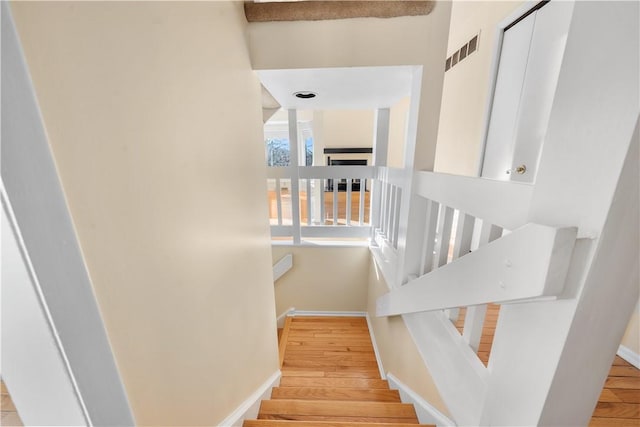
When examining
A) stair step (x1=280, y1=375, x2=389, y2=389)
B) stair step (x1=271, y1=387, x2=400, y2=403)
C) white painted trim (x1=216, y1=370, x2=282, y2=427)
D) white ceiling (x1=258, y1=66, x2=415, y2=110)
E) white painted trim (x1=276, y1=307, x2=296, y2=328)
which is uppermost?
white ceiling (x1=258, y1=66, x2=415, y2=110)

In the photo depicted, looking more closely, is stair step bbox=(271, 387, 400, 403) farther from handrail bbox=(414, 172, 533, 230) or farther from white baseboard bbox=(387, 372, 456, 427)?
handrail bbox=(414, 172, 533, 230)

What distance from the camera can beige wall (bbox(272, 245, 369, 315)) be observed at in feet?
8.69

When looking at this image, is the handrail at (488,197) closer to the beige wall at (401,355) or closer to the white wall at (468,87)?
the beige wall at (401,355)

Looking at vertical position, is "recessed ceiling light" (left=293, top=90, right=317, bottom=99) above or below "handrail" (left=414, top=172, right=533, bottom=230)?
above

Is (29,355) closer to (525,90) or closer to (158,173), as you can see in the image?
(158,173)

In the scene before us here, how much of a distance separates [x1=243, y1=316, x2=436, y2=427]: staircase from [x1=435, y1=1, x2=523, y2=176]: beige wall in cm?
212

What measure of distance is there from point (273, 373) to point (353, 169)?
1979 millimetres

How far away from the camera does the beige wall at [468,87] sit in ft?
6.95

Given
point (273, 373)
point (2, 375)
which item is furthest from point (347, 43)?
point (273, 373)

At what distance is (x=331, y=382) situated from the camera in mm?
1808

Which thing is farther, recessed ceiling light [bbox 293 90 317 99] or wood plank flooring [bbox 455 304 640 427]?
recessed ceiling light [bbox 293 90 317 99]

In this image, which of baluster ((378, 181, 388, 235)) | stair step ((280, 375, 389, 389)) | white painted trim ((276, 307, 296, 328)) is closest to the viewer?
stair step ((280, 375, 389, 389))

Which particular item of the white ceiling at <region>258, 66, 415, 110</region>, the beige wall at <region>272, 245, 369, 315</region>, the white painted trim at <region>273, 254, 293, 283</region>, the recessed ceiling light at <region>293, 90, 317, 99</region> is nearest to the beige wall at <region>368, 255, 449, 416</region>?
the beige wall at <region>272, 245, 369, 315</region>

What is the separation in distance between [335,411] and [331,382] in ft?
1.58
